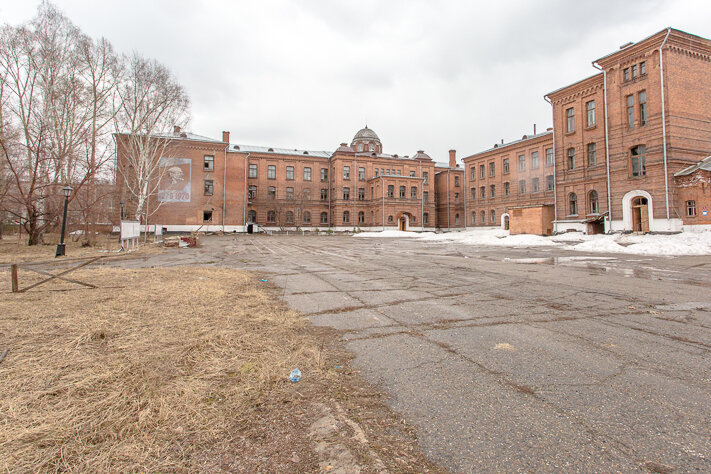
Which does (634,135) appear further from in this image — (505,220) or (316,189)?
(316,189)

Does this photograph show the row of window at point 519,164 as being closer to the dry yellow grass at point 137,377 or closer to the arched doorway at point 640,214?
the arched doorway at point 640,214

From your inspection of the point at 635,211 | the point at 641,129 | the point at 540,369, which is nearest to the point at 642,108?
the point at 641,129

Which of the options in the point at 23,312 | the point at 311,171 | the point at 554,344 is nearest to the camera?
the point at 554,344

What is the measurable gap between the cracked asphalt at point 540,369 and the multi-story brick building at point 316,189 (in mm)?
41873

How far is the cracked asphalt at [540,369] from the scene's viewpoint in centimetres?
190

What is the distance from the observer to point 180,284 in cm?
691

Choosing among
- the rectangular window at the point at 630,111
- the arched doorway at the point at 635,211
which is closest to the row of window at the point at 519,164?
the rectangular window at the point at 630,111

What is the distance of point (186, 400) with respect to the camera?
2332 millimetres

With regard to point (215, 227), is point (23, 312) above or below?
below

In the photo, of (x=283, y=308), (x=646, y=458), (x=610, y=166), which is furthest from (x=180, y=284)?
(x=610, y=166)

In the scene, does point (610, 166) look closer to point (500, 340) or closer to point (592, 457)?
point (500, 340)

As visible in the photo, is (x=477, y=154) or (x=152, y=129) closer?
(x=152, y=129)

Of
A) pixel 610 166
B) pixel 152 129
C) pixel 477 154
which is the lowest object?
pixel 610 166

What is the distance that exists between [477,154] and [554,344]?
5220 cm
